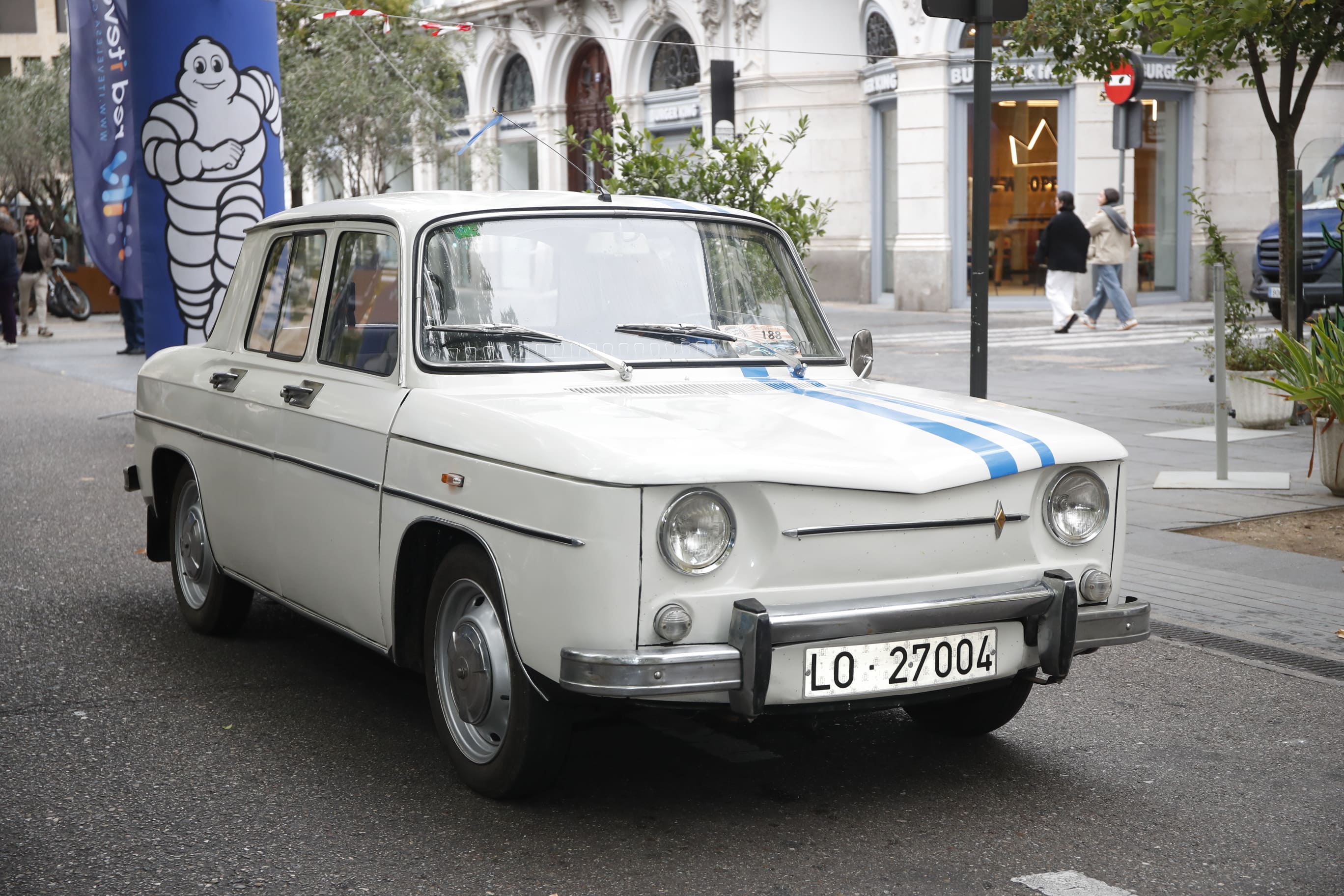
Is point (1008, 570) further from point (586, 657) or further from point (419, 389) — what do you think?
point (419, 389)

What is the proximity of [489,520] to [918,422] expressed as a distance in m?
1.21

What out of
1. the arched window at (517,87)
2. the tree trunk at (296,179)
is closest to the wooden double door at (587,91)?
the arched window at (517,87)

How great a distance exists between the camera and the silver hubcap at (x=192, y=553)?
6.09 meters

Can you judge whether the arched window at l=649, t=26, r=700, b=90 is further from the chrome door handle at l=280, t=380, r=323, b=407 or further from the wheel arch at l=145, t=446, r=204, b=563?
the chrome door handle at l=280, t=380, r=323, b=407

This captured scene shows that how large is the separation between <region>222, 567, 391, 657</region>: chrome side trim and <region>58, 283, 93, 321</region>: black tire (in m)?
27.3

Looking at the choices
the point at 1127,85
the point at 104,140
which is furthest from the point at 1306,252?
the point at 104,140

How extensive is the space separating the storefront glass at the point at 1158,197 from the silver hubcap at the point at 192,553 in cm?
2318

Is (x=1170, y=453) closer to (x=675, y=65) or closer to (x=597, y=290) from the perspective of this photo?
(x=597, y=290)

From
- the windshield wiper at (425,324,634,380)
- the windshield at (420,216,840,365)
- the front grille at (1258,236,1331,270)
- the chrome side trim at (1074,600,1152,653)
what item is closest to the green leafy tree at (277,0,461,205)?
the front grille at (1258,236,1331,270)

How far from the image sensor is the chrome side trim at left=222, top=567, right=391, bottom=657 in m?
4.65

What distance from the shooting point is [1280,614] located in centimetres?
632

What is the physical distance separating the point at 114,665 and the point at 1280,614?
450 centimetres

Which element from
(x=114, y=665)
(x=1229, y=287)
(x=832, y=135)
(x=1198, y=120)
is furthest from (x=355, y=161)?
(x=114, y=665)

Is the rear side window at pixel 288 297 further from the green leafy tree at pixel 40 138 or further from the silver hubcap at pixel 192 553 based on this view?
the green leafy tree at pixel 40 138
